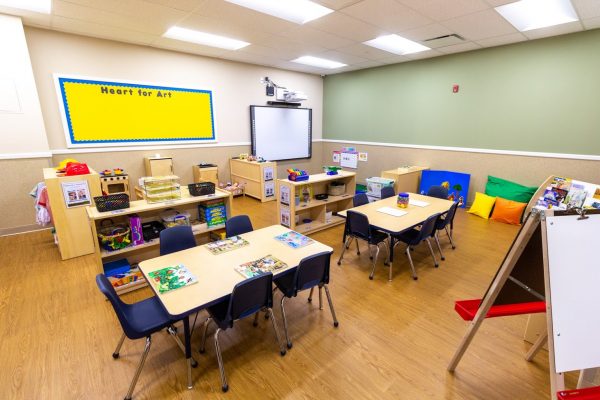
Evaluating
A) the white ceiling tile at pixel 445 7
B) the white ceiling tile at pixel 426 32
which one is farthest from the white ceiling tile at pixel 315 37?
the white ceiling tile at pixel 445 7

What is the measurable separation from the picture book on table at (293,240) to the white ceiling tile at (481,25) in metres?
3.62

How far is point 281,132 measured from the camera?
7.58m

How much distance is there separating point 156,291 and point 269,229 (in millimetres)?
1265

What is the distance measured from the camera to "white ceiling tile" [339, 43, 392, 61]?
518 centimetres

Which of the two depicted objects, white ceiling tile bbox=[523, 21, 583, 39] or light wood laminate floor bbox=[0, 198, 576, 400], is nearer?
light wood laminate floor bbox=[0, 198, 576, 400]

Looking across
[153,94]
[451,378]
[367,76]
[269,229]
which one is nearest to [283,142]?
[367,76]

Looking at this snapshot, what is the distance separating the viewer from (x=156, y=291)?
6.11ft

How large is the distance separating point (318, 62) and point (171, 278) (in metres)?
6.08

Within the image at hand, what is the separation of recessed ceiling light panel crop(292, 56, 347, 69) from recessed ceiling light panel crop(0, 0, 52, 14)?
4.06 metres

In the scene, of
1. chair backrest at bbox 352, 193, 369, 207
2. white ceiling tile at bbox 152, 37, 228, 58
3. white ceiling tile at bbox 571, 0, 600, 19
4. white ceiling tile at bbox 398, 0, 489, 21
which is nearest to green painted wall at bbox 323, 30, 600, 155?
white ceiling tile at bbox 571, 0, 600, 19

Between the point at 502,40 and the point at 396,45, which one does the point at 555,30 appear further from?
the point at 396,45

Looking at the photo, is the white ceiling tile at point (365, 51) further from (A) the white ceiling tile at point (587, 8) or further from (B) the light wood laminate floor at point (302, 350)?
(B) the light wood laminate floor at point (302, 350)

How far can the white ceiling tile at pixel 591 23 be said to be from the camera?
Answer: 383cm

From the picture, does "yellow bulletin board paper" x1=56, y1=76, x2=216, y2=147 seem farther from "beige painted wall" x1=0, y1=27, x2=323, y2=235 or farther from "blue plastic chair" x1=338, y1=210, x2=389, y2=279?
"blue plastic chair" x1=338, y1=210, x2=389, y2=279
